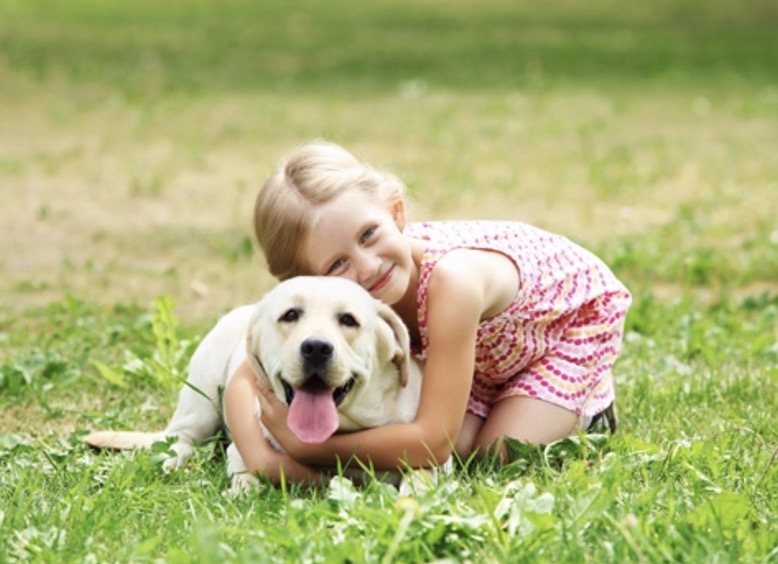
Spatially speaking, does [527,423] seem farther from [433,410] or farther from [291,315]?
[291,315]

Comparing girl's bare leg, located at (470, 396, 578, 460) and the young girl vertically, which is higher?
the young girl

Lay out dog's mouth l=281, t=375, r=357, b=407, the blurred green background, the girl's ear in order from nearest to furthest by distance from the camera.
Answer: dog's mouth l=281, t=375, r=357, b=407 < the girl's ear < the blurred green background

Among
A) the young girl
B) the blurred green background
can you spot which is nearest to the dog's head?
the young girl

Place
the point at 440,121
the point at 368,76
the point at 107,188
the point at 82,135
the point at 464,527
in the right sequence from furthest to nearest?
the point at 368,76, the point at 440,121, the point at 82,135, the point at 107,188, the point at 464,527

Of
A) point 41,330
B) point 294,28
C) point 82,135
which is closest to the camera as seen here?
point 41,330

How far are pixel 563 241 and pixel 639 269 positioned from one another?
107 inches

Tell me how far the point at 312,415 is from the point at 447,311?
536mm

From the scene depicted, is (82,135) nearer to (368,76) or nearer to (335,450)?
(368,76)

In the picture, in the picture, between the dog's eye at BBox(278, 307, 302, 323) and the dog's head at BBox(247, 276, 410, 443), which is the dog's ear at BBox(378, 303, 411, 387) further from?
the dog's eye at BBox(278, 307, 302, 323)

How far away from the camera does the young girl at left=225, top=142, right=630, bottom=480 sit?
4121 millimetres

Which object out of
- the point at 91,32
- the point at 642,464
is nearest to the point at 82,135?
the point at 91,32

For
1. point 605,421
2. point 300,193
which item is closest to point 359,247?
point 300,193

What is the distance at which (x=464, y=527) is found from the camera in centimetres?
329

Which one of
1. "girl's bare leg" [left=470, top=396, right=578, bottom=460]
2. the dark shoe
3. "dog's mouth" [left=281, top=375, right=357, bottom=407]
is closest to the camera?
"dog's mouth" [left=281, top=375, right=357, bottom=407]
